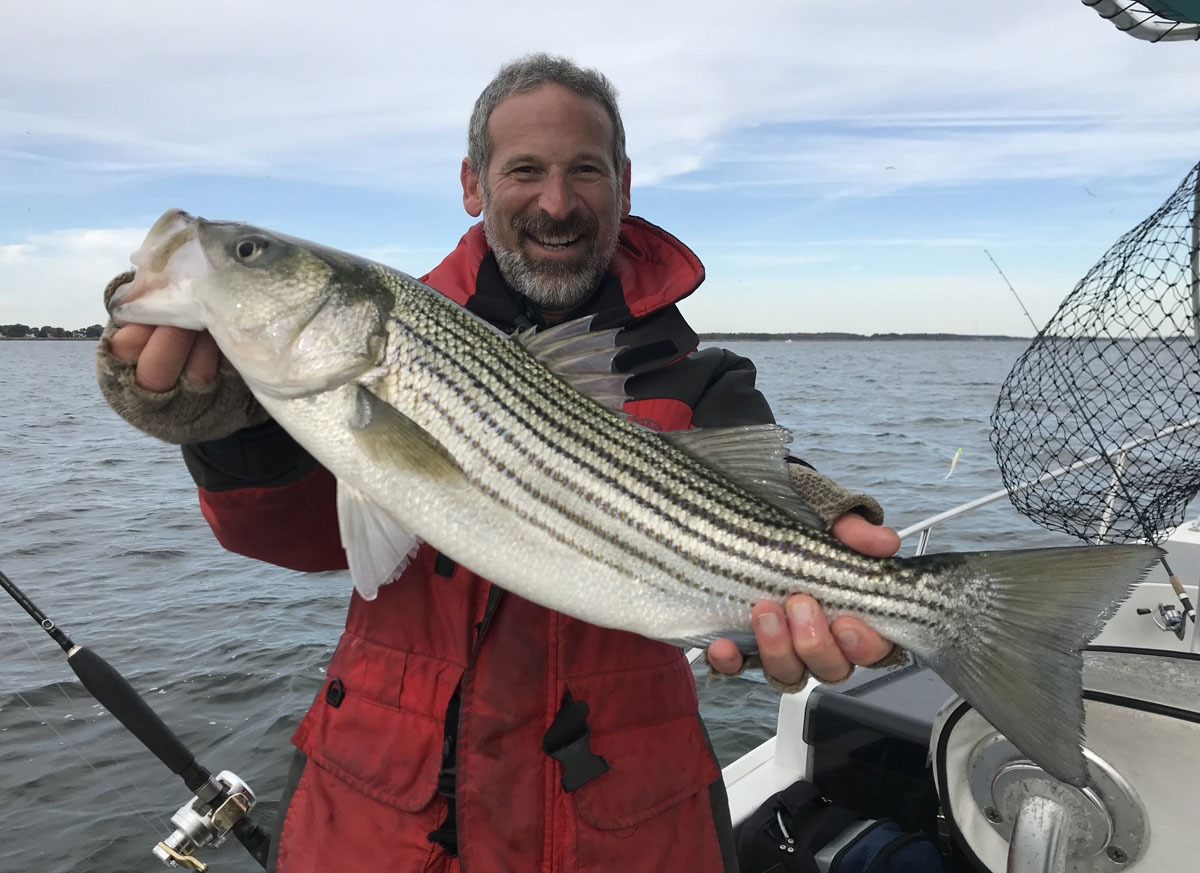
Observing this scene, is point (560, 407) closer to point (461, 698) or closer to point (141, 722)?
point (461, 698)

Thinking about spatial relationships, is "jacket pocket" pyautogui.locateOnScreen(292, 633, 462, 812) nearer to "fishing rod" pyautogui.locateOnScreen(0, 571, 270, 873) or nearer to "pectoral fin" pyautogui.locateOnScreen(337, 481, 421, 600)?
"pectoral fin" pyautogui.locateOnScreen(337, 481, 421, 600)

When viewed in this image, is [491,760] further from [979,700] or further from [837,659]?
[979,700]

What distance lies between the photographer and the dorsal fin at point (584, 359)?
3.12m

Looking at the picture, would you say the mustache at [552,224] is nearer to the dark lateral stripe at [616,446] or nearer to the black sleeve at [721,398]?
the black sleeve at [721,398]

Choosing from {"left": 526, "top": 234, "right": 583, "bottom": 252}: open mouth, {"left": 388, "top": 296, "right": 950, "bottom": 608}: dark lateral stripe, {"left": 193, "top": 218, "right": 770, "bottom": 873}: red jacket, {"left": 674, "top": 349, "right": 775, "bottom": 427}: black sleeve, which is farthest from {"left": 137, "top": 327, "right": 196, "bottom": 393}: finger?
{"left": 674, "top": 349, "right": 775, "bottom": 427}: black sleeve

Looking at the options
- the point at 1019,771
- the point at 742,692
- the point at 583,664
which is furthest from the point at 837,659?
the point at 742,692

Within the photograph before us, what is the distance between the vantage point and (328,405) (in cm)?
284

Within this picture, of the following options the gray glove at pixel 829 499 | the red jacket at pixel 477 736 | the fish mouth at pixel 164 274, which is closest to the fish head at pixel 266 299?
the fish mouth at pixel 164 274

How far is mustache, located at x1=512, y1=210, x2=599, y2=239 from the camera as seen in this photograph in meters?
3.84

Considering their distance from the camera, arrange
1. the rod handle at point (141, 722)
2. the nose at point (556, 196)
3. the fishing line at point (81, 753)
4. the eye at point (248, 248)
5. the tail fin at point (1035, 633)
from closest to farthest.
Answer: the tail fin at point (1035, 633) < the eye at point (248, 248) < the nose at point (556, 196) < the rod handle at point (141, 722) < the fishing line at point (81, 753)

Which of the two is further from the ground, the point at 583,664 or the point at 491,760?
the point at 583,664

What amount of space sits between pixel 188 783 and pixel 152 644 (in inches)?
318

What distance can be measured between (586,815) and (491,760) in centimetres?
39

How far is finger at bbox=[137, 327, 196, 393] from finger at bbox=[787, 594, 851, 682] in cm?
226
